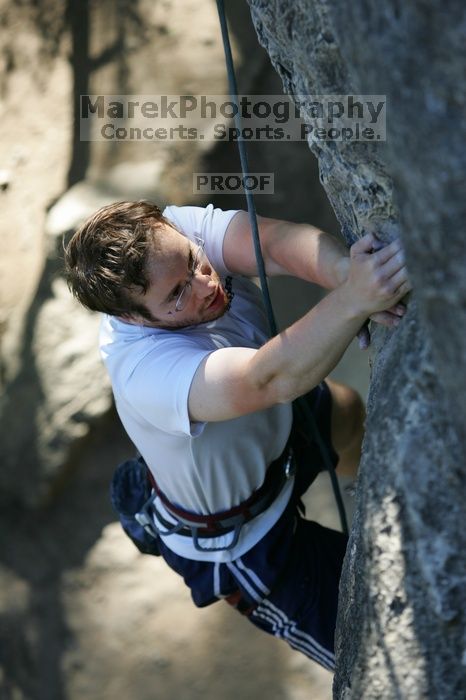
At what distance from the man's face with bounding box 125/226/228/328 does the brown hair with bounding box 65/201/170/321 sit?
0.01m

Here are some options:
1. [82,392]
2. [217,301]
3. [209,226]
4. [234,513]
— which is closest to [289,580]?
[234,513]

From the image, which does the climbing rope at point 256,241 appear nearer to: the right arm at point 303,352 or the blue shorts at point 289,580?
the blue shorts at point 289,580

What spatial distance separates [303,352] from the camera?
1.22 metres

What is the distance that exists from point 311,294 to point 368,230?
6.20 ft

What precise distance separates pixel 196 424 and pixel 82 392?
4.80 feet

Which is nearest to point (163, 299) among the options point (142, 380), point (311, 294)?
point (142, 380)

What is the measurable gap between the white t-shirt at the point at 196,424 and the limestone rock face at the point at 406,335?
10.7 inches

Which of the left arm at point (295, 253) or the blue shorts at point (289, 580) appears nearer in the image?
the left arm at point (295, 253)

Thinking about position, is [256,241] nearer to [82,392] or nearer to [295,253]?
[295,253]

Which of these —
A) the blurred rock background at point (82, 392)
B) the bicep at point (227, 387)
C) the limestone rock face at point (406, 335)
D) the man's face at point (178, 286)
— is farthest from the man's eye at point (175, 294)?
the blurred rock background at point (82, 392)

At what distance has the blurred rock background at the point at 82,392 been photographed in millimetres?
2807

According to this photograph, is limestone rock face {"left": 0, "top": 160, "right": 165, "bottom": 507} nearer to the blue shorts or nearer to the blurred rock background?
the blurred rock background

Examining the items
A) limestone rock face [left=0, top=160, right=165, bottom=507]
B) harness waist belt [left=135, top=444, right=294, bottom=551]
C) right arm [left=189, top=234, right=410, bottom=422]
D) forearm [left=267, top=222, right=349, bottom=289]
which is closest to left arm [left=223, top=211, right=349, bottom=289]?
forearm [left=267, top=222, right=349, bottom=289]

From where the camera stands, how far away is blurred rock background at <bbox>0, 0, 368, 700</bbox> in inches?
110
